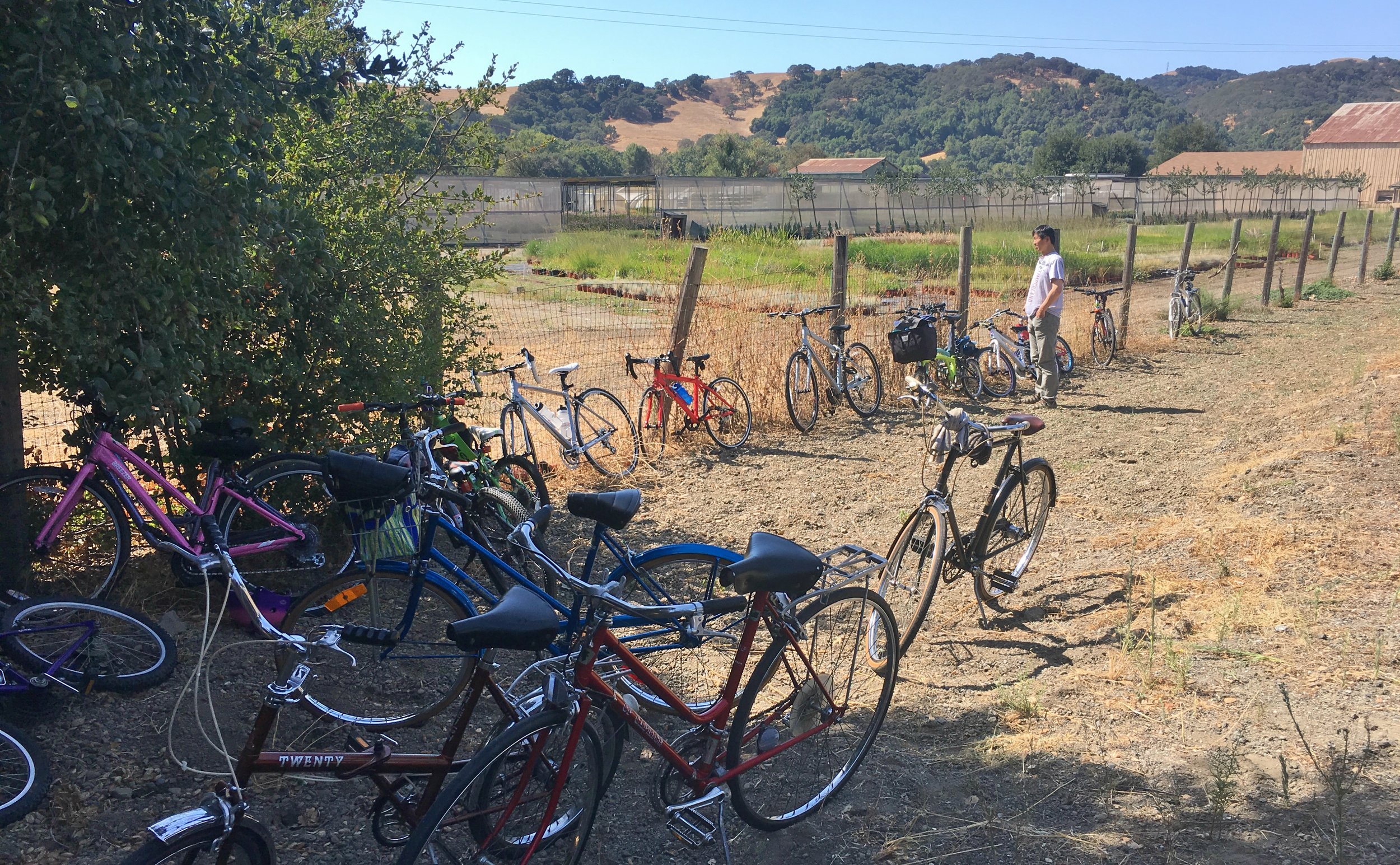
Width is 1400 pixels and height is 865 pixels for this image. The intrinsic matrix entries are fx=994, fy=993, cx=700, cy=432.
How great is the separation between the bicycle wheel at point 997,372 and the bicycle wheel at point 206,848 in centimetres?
953

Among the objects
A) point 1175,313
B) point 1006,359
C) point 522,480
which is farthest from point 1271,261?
point 522,480

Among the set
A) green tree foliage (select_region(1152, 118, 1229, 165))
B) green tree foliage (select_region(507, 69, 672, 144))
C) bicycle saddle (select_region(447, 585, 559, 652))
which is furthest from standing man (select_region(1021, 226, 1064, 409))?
green tree foliage (select_region(507, 69, 672, 144))

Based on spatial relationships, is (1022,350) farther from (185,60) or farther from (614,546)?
(185,60)

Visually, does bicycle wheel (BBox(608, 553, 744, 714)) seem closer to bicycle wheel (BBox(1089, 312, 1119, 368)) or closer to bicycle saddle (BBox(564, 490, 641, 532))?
bicycle saddle (BBox(564, 490, 641, 532))

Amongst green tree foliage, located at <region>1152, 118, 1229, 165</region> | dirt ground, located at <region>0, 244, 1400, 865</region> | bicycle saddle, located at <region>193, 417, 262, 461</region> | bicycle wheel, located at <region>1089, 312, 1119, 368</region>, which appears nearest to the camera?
dirt ground, located at <region>0, 244, 1400, 865</region>

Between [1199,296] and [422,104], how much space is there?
12.8 metres

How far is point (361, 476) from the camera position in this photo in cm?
340

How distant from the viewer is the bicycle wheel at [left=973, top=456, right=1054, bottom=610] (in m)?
4.96

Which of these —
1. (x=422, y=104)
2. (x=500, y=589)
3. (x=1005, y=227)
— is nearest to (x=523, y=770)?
(x=500, y=589)

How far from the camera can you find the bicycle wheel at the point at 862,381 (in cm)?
965

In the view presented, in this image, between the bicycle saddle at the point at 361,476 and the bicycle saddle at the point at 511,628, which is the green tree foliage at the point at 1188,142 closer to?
the bicycle saddle at the point at 361,476

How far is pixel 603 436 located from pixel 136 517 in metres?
3.78

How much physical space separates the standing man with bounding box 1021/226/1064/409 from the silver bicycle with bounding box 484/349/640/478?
4573 millimetres

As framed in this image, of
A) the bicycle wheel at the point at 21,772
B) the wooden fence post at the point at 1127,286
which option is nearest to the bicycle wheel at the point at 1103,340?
the wooden fence post at the point at 1127,286
